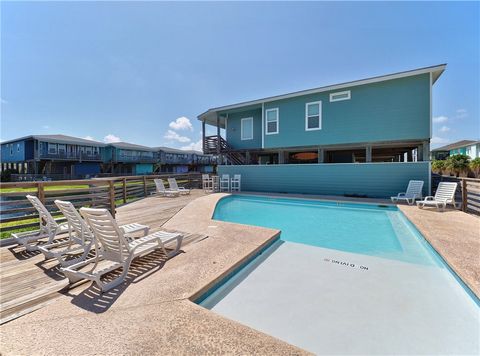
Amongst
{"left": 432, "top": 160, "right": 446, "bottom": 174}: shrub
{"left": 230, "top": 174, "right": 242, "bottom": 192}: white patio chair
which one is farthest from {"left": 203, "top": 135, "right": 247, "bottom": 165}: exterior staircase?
{"left": 432, "top": 160, "right": 446, "bottom": 174}: shrub

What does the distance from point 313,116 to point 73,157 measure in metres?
29.2

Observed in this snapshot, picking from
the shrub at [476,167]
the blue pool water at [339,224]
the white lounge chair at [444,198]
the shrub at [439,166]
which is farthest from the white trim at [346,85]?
the shrub at [439,166]

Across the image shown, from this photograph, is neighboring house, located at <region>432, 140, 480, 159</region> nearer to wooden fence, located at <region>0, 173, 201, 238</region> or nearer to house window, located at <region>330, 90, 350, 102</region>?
house window, located at <region>330, 90, 350, 102</region>

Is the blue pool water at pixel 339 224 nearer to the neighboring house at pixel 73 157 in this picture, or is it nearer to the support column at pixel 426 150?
the support column at pixel 426 150

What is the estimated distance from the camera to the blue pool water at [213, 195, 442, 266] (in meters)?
4.62

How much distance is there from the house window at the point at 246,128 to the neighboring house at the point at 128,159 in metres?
23.7

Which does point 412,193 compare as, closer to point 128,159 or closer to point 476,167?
point 476,167

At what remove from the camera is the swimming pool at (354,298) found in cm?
219

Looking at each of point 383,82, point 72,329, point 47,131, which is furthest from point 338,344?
point 47,131

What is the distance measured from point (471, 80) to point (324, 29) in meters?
9.47

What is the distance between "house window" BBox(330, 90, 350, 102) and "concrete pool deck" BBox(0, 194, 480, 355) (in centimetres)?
967

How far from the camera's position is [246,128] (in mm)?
15031

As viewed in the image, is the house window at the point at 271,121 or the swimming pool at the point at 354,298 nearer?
the swimming pool at the point at 354,298

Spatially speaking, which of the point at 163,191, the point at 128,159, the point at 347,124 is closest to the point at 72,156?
the point at 128,159
